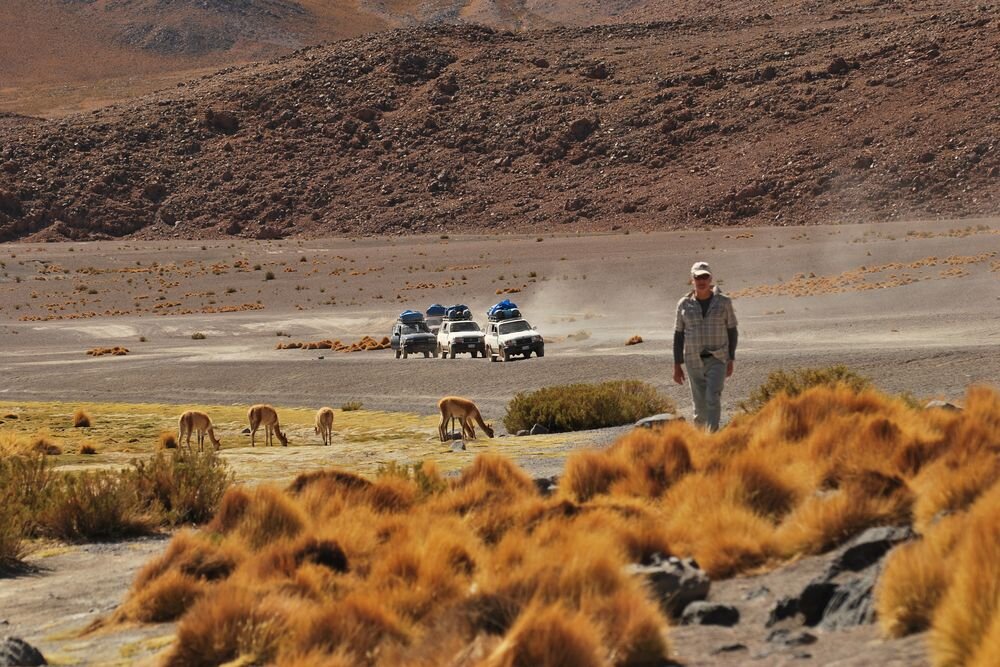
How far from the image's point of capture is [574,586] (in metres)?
6.38

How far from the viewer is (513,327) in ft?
123

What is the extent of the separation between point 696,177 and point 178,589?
89.7m

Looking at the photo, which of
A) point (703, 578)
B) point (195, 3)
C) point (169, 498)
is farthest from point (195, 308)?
point (195, 3)

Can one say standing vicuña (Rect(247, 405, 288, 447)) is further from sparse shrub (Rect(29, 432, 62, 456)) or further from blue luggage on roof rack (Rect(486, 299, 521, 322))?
blue luggage on roof rack (Rect(486, 299, 521, 322))

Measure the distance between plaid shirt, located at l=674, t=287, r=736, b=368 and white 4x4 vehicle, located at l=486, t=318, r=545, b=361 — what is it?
24046 mm

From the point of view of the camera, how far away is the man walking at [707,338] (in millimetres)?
11938

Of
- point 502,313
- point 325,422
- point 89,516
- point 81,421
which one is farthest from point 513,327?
point 89,516

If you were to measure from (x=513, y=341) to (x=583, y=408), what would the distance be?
1702 centimetres

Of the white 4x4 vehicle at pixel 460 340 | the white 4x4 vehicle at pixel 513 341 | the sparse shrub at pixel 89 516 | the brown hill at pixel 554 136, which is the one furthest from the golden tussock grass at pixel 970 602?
the brown hill at pixel 554 136

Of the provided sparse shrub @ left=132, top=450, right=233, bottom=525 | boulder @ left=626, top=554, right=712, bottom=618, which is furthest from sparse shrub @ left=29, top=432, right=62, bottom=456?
boulder @ left=626, top=554, right=712, bottom=618

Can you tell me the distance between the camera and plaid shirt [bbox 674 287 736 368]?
1194cm

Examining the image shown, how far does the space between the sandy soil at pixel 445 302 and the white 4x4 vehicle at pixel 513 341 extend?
102cm

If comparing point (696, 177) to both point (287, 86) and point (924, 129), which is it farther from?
point (287, 86)

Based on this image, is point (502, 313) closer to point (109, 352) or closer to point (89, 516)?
point (109, 352)
